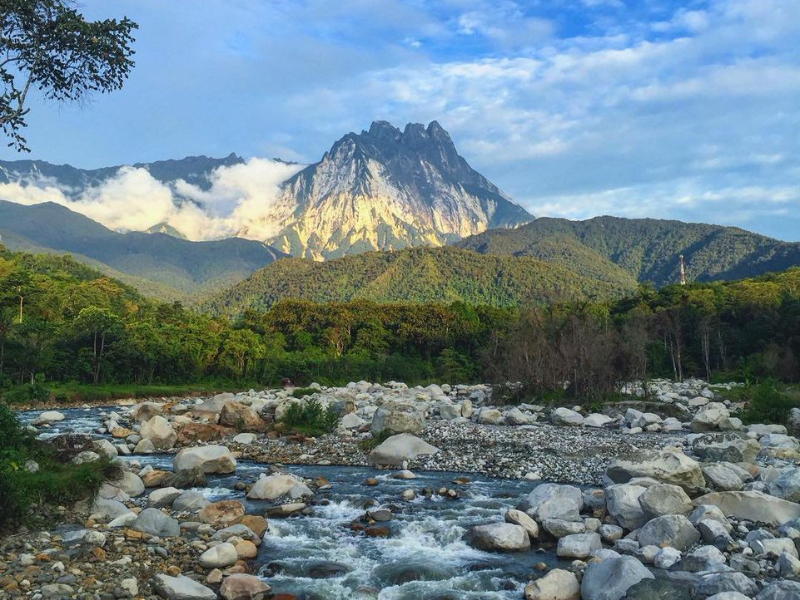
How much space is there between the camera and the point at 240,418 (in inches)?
998

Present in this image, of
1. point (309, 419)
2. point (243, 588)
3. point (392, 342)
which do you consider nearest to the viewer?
point (243, 588)

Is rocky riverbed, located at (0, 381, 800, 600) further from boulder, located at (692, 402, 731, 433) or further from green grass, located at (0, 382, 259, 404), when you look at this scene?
green grass, located at (0, 382, 259, 404)

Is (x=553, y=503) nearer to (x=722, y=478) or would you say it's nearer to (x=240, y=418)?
(x=722, y=478)

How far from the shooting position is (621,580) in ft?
26.1

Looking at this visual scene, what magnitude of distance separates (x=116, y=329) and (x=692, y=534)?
45821mm

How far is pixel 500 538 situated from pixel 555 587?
203cm

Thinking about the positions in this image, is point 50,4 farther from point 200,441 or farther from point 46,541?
point 200,441

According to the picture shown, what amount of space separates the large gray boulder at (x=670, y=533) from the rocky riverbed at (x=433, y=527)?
0.10 ft

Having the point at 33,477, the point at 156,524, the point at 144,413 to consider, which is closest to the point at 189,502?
the point at 156,524

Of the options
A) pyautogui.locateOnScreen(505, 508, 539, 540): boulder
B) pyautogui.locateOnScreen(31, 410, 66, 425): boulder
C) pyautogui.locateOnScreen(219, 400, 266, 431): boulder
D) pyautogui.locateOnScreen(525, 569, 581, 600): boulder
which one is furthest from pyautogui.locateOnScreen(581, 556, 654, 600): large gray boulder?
pyautogui.locateOnScreen(31, 410, 66, 425): boulder

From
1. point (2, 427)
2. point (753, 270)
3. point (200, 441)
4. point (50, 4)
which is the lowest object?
point (200, 441)

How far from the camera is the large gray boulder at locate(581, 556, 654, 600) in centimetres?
788

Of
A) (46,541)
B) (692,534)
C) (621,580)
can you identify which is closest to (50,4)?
(46,541)

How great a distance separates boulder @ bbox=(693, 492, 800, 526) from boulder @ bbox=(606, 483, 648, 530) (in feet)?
4.06
